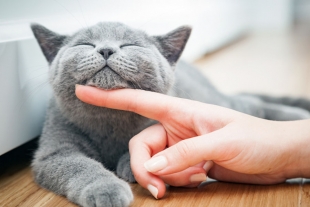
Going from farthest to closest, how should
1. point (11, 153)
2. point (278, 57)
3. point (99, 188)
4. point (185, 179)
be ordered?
point (278, 57), point (11, 153), point (185, 179), point (99, 188)

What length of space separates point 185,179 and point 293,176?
29 centimetres

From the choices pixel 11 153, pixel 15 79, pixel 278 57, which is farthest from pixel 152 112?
pixel 278 57

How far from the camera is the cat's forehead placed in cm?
102

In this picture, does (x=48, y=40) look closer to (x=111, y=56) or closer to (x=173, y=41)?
(x=111, y=56)

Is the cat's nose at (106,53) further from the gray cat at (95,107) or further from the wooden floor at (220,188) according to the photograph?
the wooden floor at (220,188)

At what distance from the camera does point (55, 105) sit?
117 cm

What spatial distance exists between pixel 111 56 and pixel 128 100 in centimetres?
12

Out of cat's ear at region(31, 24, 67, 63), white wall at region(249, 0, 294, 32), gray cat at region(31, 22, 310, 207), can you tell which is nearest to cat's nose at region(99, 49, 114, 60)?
gray cat at region(31, 22, 310, 207)

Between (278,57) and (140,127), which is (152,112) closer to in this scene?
(140,127)

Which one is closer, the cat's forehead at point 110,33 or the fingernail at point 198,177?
the fingernail at point 198,177

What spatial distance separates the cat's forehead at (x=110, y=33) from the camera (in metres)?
1.02

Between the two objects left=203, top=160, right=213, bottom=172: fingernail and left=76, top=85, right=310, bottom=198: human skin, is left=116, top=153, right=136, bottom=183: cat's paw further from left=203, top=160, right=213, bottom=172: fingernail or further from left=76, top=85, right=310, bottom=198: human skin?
left=203, top=160, right=213, bottom=172: fingernail

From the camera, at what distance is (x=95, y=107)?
1.00 metres

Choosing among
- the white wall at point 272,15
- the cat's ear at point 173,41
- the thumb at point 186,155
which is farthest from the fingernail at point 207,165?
the white wall at point 272,15
